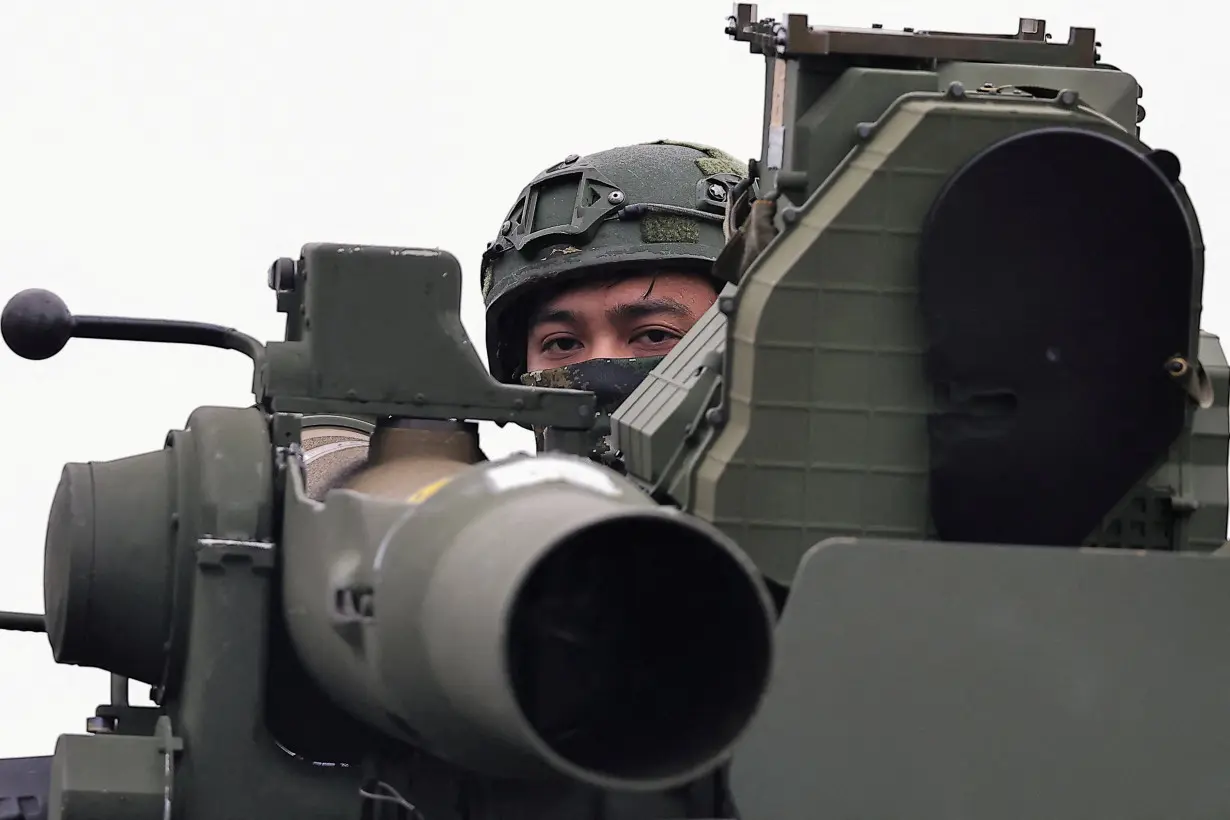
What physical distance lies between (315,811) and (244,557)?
509 millimetres

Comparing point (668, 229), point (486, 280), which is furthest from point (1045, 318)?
point (486, 280)

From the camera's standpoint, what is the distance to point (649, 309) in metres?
7.47

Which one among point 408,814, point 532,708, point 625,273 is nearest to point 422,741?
point 532,708

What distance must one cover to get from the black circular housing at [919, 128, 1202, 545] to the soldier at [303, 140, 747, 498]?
255cm

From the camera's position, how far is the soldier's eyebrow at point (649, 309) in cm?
746

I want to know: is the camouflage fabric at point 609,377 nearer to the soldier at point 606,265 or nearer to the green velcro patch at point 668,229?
the soldier at point 606,265

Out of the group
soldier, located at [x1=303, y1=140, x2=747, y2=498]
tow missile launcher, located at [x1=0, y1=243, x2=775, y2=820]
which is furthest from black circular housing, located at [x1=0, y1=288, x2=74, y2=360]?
soldier, located at [x1=303, y1=140, x2=747, y2=498]

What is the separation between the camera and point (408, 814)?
4.80 metres

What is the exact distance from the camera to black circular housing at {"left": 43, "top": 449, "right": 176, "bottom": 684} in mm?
4957

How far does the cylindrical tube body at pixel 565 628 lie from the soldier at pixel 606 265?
10.9 feet

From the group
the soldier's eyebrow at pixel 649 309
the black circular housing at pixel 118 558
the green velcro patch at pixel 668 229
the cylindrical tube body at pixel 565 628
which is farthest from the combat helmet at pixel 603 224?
the cylindrical tube body at pixel 565 628

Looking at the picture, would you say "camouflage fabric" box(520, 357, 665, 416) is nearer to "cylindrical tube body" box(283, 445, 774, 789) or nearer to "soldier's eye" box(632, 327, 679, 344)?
"soldier's eye" box(632, 327, 679, 344)

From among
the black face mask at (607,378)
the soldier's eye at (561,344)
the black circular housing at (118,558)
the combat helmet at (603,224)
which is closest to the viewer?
the black circular housing at (118,558)

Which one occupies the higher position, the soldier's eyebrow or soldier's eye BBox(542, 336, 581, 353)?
the soldier's eyebrow
